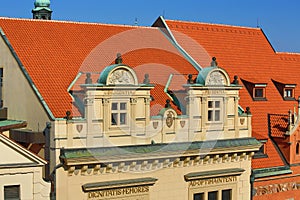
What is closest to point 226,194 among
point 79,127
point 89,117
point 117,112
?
point 117,112

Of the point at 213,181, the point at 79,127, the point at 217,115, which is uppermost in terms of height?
the point at 217,115

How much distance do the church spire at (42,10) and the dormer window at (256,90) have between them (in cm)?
1183

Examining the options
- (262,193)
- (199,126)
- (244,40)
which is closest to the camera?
(199,126)

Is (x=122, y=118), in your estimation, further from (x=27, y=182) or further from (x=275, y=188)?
(x=275, y=188)

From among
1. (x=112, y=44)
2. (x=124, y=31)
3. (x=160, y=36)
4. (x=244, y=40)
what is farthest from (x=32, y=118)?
(x=244, y=40)

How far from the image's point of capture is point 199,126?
23.6 meters

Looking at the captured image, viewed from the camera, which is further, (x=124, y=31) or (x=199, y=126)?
(x=124, y=31)

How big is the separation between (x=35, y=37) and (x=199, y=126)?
27.0ft

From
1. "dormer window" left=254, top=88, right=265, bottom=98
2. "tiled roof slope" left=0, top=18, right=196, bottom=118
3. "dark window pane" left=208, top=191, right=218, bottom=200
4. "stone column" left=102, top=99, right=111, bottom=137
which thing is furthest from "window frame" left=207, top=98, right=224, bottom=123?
"dormer window" left=254, top=88, right=265, bottom=98

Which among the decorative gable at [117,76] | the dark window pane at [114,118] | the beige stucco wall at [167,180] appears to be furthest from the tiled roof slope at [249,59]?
the dark window pane at [114,118]

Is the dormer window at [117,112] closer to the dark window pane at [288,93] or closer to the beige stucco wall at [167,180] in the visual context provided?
the beige stucco wall at [167,180]

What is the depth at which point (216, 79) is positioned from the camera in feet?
78.9

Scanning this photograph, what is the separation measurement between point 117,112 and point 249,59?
12.7m

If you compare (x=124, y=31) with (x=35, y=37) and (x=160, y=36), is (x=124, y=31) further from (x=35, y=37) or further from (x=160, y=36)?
(x=35, y=37)
